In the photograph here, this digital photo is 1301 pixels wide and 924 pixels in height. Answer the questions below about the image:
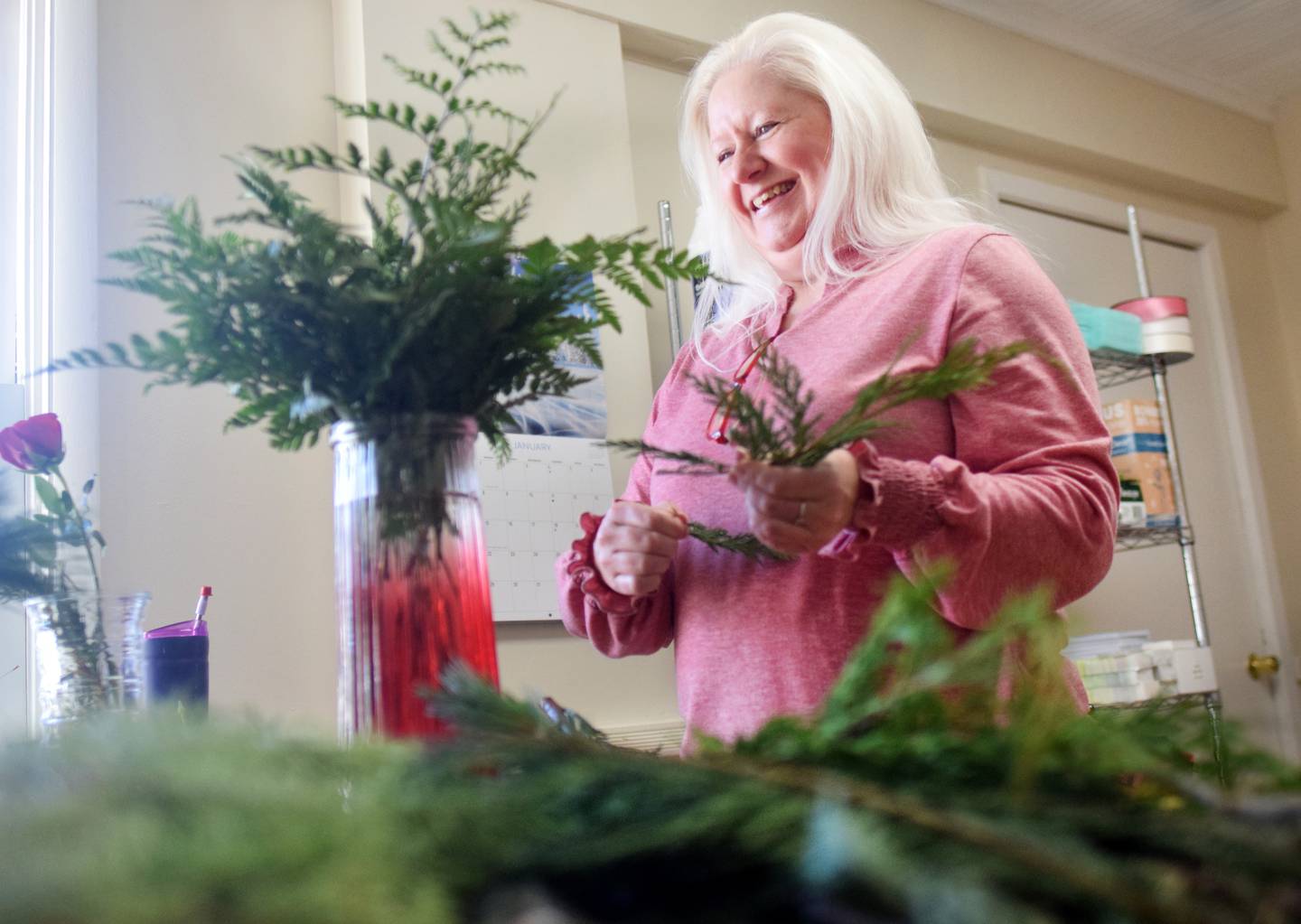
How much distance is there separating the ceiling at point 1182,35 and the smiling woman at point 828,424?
213 cm

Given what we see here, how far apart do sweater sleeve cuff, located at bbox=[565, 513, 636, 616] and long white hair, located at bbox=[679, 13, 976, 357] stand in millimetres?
359

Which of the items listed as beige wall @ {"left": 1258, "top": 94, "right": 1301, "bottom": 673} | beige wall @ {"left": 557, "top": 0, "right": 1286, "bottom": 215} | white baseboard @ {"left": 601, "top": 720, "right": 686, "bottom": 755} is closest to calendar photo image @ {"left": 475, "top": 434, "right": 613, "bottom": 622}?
white baseboard @ {"left": 601, "top": 720, "right": 686, "bottom": 755}

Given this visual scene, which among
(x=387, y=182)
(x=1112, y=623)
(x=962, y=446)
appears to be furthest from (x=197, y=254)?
(x=1112, y=623)

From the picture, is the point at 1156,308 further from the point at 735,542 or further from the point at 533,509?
the point at 735,542

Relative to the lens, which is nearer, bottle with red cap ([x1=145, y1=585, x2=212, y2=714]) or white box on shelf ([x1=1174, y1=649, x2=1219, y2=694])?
bottle with red cap ([x1=145, y1=585, x2=212, y2=714])

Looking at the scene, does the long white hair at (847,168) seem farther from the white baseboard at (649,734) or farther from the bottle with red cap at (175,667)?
the white baseboard at (649,734)

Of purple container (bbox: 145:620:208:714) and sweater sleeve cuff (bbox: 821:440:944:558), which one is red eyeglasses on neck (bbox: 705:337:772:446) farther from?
purple container (bbox: 145:620:208:714)

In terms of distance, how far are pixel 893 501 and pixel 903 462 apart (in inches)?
4.6

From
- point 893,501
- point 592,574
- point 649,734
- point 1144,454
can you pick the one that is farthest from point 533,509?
point 1144,454

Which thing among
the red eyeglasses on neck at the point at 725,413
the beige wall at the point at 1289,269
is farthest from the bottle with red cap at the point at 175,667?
the beige wall at the point at 1289,269

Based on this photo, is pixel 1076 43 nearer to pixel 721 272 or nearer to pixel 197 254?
pixel 721 272

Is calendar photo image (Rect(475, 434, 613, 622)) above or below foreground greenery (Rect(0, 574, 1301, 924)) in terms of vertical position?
above

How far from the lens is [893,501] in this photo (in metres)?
0.71

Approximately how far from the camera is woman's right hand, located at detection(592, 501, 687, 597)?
818 mm
